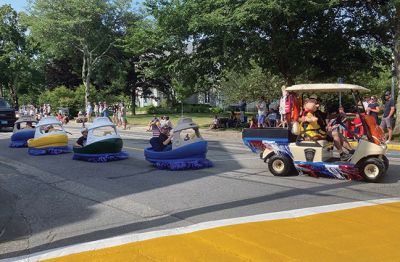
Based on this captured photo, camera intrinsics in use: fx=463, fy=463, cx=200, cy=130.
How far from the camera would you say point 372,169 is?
9.34m

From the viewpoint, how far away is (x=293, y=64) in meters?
25.3

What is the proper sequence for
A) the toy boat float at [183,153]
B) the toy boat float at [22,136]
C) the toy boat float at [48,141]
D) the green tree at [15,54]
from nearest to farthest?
1. the toy boat float at [183,153]
2. the toy boat float at [48,141]
3. the toy boat float at [22,136]
4. the green tree at [15,54]

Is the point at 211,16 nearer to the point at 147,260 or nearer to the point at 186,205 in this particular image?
the point at 186,205

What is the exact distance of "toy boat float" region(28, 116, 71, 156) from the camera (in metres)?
15.6

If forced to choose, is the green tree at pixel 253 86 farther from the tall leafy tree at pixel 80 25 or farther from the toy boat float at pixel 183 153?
the toy boat float at pixel 183 153

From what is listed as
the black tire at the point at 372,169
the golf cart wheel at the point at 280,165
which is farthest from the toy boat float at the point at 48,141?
the black tire at the point at 372,169

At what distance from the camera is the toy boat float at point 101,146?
44.2ft

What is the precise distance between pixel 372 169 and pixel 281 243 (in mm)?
4425

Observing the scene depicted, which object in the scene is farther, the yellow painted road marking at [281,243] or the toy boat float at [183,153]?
the toy boat float at [183,153]

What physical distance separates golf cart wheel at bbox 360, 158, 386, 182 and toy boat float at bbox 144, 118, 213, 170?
396 centimetres

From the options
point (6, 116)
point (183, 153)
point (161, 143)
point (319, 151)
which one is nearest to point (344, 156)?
point (319, 151)

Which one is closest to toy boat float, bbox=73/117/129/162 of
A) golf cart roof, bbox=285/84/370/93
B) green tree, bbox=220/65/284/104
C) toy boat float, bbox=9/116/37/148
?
toy boat float, bbox=9/116/37/148

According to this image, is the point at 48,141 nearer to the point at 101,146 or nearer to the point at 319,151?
the point at 101,146

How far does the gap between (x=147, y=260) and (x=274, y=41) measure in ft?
65.8
